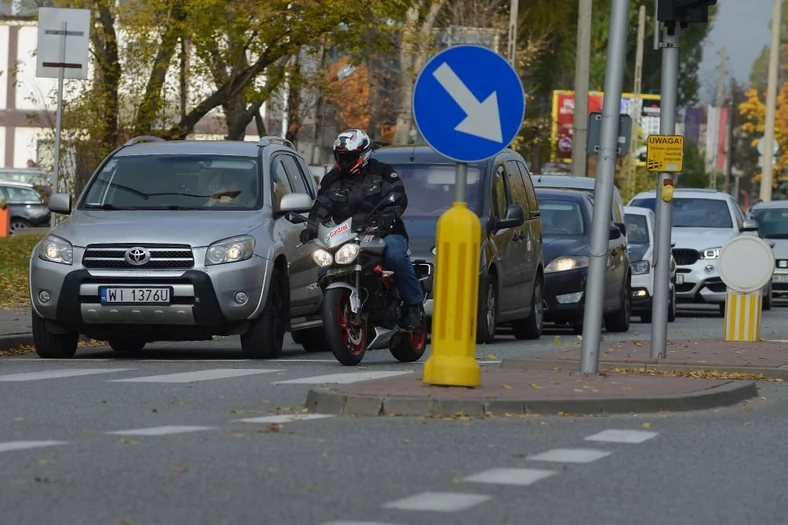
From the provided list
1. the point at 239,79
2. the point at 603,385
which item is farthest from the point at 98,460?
the point at 239,79

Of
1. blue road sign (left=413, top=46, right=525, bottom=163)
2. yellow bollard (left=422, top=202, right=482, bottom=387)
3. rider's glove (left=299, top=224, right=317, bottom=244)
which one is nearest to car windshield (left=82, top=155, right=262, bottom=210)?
rider's glove (left=299, top=224, right=317, bottom=244)

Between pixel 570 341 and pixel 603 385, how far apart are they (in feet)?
28.6

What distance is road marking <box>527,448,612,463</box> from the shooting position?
29.8 feet

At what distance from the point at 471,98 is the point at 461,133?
0.74 feet

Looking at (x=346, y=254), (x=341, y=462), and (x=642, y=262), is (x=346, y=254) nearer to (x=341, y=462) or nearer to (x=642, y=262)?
(x=341, y=462)

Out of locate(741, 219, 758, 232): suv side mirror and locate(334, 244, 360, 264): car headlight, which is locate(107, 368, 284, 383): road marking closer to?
locate(334, 244, 360, 264): car headlight

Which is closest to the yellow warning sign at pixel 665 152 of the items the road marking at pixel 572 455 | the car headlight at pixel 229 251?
the car headlight at pixel 229 251

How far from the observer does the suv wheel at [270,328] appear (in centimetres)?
1571

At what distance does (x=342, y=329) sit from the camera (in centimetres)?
1430

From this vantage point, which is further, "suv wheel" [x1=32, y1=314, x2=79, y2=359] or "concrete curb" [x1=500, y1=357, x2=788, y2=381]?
"suv wheel" [x1=32, y1=314, x2=79, y2=359]

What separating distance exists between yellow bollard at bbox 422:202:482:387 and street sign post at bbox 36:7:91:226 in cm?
1046

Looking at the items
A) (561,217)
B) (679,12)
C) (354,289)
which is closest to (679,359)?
(679,12)

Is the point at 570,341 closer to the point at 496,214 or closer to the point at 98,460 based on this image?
the point at 496,214

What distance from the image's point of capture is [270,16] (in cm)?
2962
